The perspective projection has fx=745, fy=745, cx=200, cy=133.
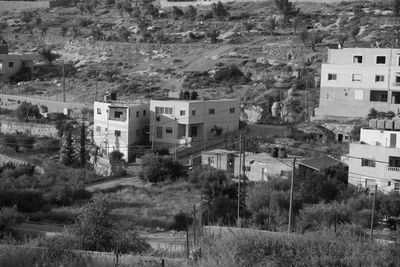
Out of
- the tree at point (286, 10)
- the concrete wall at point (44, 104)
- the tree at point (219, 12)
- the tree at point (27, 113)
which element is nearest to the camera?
the tree at point (27, 113)

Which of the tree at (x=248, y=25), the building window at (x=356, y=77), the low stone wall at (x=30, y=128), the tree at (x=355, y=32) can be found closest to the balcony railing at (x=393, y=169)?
the building window at (x=356, y=77)

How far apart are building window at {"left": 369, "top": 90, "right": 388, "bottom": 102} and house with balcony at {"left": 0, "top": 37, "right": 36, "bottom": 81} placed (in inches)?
989

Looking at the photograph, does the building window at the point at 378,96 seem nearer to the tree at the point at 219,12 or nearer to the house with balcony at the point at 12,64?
the house with balcony at the point at 12,64

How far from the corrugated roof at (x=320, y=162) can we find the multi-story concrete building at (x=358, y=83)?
24.7 ft

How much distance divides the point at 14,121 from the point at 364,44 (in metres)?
19.5

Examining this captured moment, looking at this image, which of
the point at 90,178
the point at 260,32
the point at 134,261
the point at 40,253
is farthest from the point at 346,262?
the point at 260,32

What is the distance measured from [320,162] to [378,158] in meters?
2.17

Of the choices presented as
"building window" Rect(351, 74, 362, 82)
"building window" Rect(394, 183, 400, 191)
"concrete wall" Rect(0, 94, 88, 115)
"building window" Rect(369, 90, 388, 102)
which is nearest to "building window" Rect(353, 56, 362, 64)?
"building window" Rect(351, 74, 362, 82)

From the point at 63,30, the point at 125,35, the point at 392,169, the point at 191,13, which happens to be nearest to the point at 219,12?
the point at 191,13

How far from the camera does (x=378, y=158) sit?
77.6ft

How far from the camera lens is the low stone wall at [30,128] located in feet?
116

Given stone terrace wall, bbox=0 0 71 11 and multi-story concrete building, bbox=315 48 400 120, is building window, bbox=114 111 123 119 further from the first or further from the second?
stone terrace wall, bbox=0 0 71 11

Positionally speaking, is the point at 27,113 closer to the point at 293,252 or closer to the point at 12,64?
the point at 12,64

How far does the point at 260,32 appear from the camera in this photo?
5144 cm
